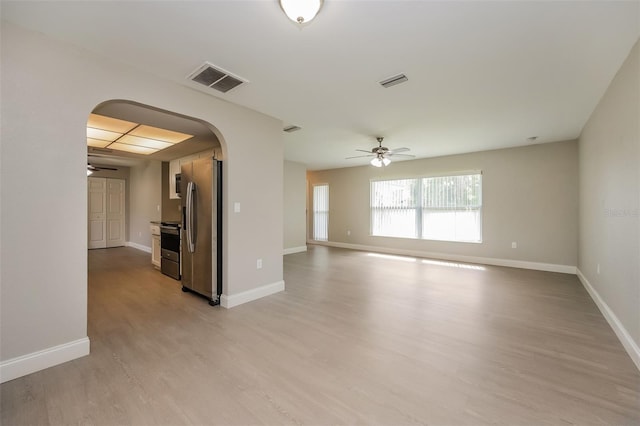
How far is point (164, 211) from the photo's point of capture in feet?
23.0

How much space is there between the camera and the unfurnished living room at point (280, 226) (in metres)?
1.79

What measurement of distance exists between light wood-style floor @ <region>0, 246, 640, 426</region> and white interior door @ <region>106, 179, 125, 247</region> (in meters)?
5.60

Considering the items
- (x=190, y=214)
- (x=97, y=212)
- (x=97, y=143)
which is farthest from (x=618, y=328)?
(x=97, y=212)

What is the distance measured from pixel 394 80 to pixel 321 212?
22.2 feet

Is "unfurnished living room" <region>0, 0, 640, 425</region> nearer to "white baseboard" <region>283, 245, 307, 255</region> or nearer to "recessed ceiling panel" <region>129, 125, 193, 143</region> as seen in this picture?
"recessed ceiling panel" <region>129, 125, 193, 143</region>

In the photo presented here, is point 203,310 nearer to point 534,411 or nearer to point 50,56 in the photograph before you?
point 50,56

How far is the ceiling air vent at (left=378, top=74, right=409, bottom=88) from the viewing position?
272 centimetres

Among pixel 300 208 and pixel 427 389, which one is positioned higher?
pixel 300 208

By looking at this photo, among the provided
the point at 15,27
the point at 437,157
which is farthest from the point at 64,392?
the point at 437,157

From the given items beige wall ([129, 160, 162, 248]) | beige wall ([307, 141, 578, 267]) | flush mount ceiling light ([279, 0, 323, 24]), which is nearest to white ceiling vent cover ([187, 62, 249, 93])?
flush mount ceiling light ([279, 0, 323, 24])

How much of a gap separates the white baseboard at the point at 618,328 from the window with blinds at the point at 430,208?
2758 millimetres

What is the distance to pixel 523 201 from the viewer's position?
225 inches

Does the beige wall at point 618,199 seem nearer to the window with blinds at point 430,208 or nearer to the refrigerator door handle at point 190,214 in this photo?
the window with blinds at point 430,208

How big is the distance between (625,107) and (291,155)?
18.8 ft
